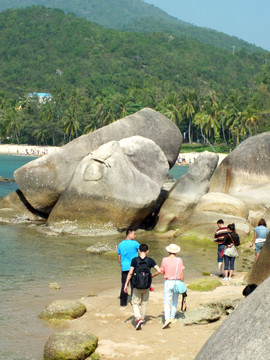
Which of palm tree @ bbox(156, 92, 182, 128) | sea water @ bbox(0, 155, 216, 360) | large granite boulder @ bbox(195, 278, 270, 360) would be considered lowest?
palm tree @ bbox(156, 92, 182, 128)

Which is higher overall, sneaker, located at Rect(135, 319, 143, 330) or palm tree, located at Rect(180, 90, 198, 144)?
sneaker, located at Rect(135, 319, 143, 330)

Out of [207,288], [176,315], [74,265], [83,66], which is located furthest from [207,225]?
[83,66]

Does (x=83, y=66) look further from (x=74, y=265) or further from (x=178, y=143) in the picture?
(x=74, y=265)

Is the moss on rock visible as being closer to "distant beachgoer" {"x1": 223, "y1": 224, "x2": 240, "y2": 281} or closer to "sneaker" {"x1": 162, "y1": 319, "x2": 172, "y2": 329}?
"sneaker" {"x1": 162, "y1": 319, "x2": 172, "y2": 329}

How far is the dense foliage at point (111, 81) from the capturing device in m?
87.8

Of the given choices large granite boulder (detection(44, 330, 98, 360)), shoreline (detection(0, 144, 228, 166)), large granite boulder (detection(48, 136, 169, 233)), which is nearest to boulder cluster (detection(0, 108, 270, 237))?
large granite boulder (detection(48, 136, 169, 233))

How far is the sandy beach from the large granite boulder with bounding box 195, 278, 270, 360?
4.21 metres

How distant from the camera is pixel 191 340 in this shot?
862 cm

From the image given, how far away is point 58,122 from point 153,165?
69.9 metres

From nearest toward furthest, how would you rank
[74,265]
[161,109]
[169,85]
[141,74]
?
[74,265], [161,109], [169,85], [141,74]

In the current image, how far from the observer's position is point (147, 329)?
31.2 feet

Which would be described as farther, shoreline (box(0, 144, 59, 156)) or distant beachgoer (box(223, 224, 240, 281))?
shoreline (box(0, 144, 59, 156))

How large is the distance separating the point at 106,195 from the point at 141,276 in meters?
10.7

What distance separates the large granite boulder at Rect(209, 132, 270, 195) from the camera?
2266cm
